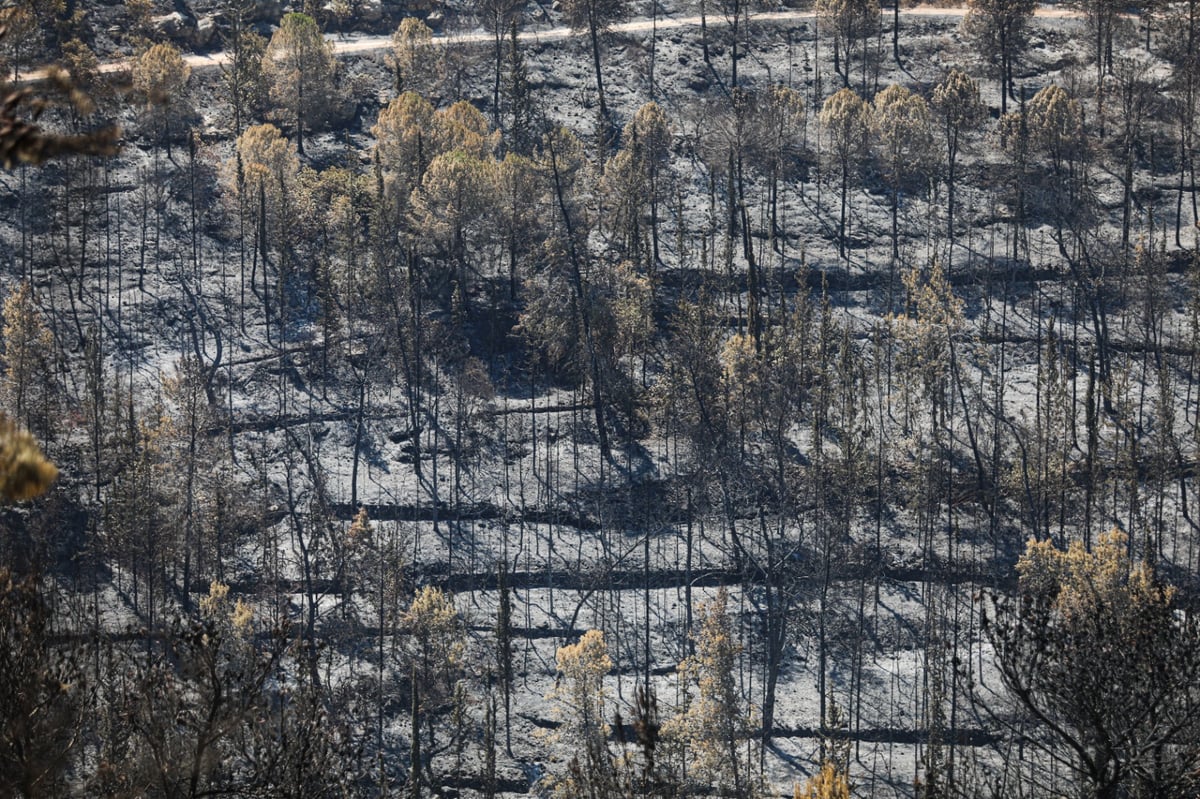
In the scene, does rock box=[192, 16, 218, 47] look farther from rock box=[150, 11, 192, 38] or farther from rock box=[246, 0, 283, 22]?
rock box=[246, 0, 283, 22]

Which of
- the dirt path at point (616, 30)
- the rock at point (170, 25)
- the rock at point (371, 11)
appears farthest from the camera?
the rock at point (371, 11)

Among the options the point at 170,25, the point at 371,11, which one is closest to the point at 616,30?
the point at 371,11

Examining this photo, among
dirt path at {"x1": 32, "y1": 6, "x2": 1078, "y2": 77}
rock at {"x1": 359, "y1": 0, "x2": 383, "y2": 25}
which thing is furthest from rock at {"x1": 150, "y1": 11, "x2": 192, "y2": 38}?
rock at {"x1": 359, "y1": 0, "x2": 383, "y2": 25}

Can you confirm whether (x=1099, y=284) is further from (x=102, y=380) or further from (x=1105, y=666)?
(x=1105, y=666)

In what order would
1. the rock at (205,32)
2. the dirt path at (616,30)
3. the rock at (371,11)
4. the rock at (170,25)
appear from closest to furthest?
the rock at (170,25) → the dirt path at (616,30) → the rock at (205,32) → the rock at (371,11)

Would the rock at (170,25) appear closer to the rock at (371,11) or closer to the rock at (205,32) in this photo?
→ the rock at (205,32)

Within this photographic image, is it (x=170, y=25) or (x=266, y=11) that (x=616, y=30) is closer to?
(x=266, y=11)

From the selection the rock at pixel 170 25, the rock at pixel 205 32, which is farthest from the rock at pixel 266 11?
the rock at pixel 170 25

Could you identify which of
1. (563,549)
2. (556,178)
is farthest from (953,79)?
(563,549)
